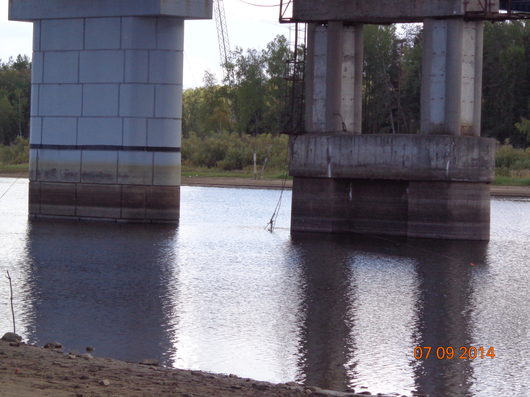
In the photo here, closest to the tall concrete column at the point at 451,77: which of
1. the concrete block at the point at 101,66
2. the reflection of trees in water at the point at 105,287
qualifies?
the reflection of trees in water at the point at 105,287

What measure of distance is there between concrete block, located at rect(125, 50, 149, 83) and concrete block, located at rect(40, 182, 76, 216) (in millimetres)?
4612

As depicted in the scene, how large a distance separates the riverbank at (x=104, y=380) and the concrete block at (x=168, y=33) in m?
25.7

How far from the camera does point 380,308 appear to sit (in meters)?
21.3

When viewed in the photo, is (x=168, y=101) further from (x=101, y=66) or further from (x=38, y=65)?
(x=38, y=65)

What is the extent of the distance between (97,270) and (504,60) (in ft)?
200

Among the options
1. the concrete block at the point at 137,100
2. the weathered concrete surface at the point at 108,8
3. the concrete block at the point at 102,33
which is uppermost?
Result: the weathered concrete surface at the point at 108,8

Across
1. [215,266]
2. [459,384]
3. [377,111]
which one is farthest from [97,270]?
[377,111]

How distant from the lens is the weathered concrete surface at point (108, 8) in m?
38.4

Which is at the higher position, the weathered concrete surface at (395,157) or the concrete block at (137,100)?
the concrete block at (137,100)

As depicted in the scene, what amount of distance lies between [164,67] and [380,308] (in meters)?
19.9

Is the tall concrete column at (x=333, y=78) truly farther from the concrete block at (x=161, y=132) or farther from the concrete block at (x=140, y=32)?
the concrete block at (x=140, y=32)

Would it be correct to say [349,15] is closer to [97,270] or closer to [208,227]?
[208,227]

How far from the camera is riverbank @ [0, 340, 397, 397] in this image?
11695mm

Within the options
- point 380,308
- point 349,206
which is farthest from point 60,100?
point 380,308
